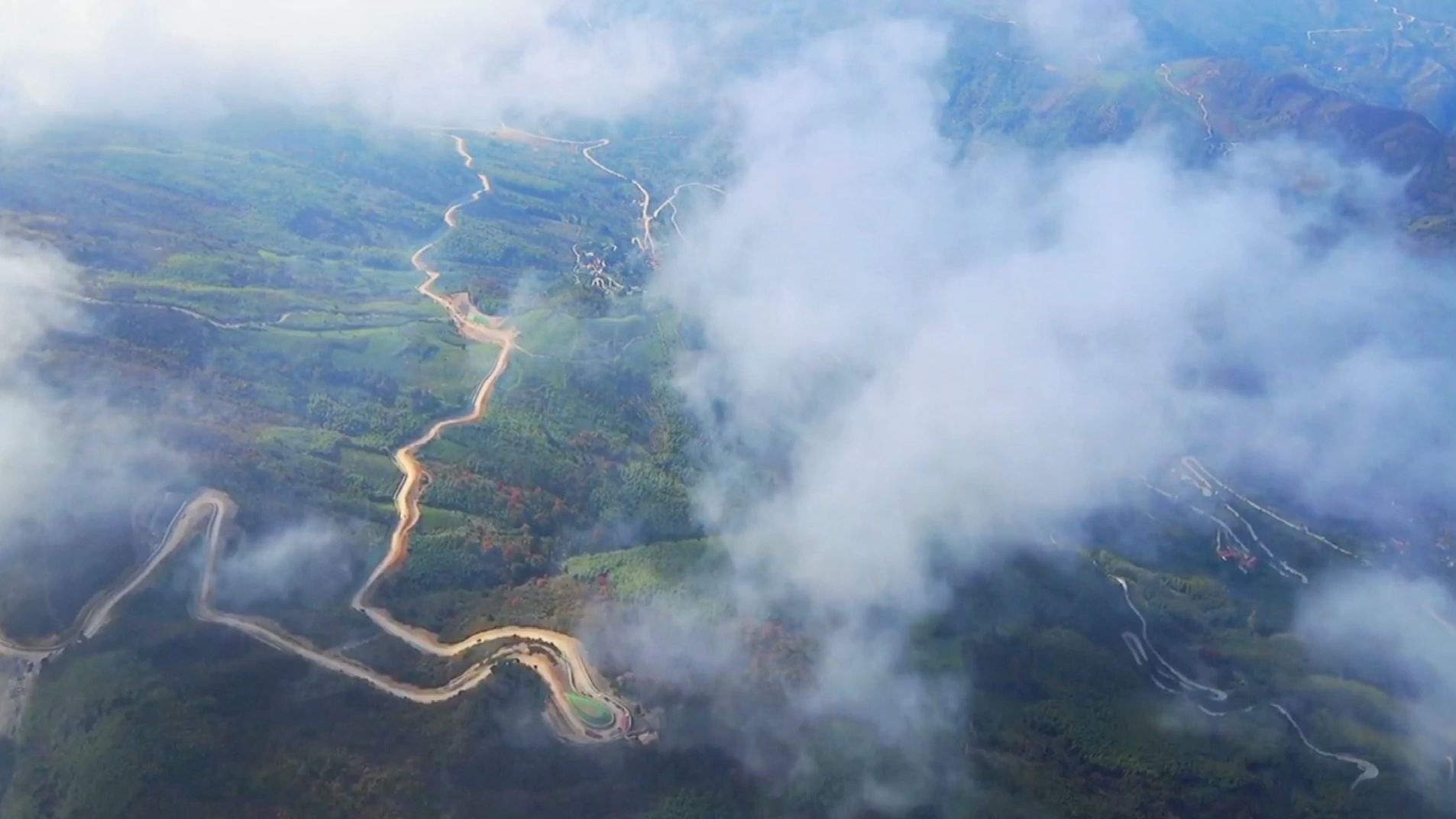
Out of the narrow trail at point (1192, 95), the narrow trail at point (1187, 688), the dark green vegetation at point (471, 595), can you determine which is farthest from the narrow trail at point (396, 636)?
the narrow trail at point (1192, 95)

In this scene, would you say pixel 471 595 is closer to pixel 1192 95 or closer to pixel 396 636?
pixel 396 636

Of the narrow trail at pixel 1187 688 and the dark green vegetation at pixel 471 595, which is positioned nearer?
the dark green vegetation at pixel 471 595

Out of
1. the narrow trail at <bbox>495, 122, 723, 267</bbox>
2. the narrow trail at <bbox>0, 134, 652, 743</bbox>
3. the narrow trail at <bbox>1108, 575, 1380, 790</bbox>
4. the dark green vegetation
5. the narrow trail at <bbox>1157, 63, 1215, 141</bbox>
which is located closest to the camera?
the dark green vegetation

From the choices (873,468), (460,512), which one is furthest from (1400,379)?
(460,512)

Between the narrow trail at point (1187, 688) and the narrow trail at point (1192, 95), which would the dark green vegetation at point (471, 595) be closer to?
the narrow trail at point (1187, 688)

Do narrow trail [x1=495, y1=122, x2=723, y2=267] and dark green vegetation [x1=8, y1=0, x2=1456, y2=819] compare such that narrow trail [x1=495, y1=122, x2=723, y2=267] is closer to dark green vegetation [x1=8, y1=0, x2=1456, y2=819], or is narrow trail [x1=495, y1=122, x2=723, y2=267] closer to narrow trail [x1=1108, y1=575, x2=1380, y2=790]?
dark green vegetation [x1=8, y1=0, x2=1456, y2=819]

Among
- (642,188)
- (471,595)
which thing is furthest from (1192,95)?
(471,595)

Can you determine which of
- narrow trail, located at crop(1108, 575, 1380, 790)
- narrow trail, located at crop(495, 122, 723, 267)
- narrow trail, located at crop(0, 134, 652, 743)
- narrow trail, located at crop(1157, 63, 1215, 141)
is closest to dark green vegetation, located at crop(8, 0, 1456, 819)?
narrow trail, located at crop(1108, 575, 1380, 790)
